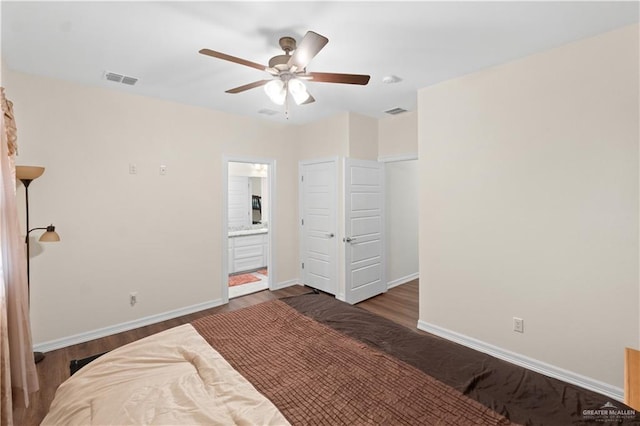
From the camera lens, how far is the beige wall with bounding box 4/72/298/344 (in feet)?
9.18

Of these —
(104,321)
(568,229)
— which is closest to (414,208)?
(568,229)

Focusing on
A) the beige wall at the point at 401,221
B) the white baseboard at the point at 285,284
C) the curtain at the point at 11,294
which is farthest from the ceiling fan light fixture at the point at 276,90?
the white baseboard at the point at 285,284

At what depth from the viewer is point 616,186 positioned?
2.09 metres

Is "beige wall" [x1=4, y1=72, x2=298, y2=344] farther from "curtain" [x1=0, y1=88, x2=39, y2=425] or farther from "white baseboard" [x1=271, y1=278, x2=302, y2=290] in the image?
"curtain" [x1=0, y1=88, x2=39, y2=425]

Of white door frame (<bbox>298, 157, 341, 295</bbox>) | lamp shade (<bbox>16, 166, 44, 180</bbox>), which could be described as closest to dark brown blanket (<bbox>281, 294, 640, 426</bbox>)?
white door frame (<bbox>298, 157, 341, 295</bbox>)

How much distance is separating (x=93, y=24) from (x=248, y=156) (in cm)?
238

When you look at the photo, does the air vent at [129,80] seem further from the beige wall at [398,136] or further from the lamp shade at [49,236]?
the beige wall at [398,136]

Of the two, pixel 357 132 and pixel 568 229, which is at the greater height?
pixel 357 132

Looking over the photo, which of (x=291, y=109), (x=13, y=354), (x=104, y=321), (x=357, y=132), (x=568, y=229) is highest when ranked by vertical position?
(x=291, y=109)

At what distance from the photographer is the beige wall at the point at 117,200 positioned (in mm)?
2799

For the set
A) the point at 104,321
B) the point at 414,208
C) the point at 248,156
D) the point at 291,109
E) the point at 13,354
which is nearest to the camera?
the point at 13,354

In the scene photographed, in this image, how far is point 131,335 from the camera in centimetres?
317

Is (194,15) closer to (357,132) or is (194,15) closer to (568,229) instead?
(357,132)

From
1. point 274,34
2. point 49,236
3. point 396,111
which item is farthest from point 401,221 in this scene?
point 49,236
